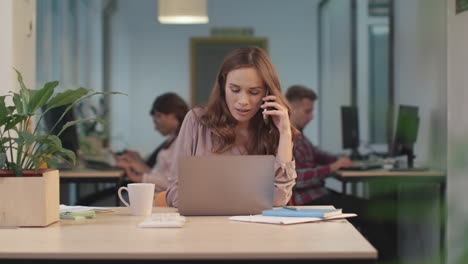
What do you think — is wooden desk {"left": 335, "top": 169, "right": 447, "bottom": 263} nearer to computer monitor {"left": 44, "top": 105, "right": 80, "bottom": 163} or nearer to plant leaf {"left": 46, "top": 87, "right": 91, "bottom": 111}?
computer monitor {"left": 44, "top": 105, "right": 80, "bottom": 163}

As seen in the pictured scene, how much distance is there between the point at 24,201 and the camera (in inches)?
86.2

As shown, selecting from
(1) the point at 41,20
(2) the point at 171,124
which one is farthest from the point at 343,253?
(1) the point at 41,20

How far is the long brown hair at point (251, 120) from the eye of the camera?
2844 mm

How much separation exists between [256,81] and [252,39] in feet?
27.3

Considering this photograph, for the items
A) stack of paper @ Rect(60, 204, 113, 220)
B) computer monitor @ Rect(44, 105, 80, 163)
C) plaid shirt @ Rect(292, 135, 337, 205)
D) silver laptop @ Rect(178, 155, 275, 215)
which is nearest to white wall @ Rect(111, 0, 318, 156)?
computer monitor @ Rect(44, 105, 80, 163)

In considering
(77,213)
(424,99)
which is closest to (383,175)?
(424,99)

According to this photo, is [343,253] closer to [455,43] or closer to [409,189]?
[455,43]

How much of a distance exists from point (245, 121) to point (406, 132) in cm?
263

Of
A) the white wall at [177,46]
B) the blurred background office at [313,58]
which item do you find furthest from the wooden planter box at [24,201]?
the white wall at [177,46]

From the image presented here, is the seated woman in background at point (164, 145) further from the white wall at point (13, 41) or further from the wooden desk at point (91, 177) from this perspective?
the white wall at point (13, 41)

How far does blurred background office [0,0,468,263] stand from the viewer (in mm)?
4238

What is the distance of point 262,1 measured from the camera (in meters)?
11.1

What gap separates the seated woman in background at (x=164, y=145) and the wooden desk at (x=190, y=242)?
2.64 meters

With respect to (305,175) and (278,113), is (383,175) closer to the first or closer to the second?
(305,175)
